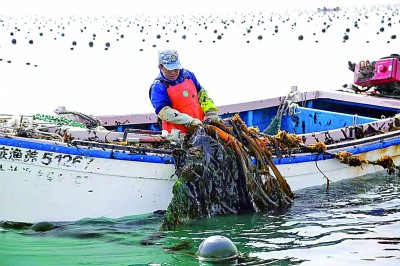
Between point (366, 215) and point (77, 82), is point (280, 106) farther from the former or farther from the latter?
point (77, 82)

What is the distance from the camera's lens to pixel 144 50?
37.8m

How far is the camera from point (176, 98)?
10.4m

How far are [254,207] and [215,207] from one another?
557 millimetres

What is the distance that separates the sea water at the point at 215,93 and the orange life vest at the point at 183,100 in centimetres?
131

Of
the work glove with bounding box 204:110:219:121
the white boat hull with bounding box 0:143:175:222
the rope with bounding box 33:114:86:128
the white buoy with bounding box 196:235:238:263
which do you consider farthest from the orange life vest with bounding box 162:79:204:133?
the white buoy with bounding box 196:235:238:263

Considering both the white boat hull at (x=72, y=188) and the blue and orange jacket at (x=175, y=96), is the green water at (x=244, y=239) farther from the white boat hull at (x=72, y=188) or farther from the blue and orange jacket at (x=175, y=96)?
the blue and orange jacket at (x=175, y=96)

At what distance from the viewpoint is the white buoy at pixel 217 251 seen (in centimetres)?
812

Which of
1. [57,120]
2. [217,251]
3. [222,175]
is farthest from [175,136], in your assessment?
[217,251]

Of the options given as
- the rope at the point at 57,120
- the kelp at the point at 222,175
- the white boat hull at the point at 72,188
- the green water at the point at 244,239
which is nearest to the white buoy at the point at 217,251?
the green water at the point at 244,239

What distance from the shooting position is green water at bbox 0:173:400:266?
8.41 meters

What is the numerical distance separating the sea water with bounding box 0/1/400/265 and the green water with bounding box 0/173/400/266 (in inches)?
0.5

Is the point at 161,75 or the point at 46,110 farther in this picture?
the point at 46,110

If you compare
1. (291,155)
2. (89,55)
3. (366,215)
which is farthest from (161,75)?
(89,55)

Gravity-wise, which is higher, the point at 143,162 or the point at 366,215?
the point at 143,162
